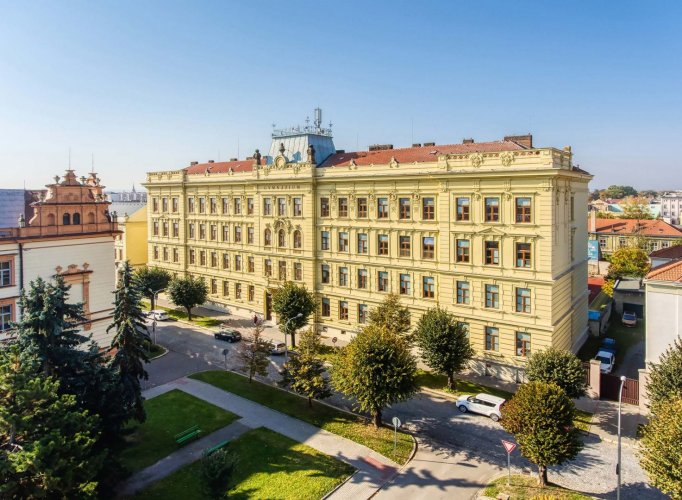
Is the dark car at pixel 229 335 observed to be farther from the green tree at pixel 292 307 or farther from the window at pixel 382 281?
the window at pixel 382 281

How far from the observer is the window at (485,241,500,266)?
36094 millimetres

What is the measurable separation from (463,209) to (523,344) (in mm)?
10826

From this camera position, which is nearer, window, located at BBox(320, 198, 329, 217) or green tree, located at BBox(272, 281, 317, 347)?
green tree, located at BBox(272, 281, 317, 347)

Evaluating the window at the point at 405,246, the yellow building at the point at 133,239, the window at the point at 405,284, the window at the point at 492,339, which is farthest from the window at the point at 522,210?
the yellow building at the point at 133,239

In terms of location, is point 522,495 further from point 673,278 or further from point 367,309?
point 367,309

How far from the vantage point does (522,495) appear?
2206 cm

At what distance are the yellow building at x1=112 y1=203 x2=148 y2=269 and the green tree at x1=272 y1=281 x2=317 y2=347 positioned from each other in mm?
35132

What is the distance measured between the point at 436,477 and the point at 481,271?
17.1m

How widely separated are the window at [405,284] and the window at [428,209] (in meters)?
5.22

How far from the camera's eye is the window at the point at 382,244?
42.0 m

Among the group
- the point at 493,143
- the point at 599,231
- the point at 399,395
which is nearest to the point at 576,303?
the point at 493,143

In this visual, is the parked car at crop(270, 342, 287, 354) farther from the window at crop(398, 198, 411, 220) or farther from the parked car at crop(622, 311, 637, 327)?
the parked car at crop(622, 311, 637, 327)

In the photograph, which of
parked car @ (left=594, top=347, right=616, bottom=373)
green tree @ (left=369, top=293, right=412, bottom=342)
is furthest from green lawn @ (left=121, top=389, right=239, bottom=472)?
parked car @ (left=594, top=347, right=616, bottom=373)

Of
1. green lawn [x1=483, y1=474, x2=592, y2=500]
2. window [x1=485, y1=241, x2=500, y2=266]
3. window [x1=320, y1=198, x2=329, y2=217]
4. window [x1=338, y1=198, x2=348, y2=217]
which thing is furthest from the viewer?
window [x1=320, y1=198, x2=329, y2=217]
